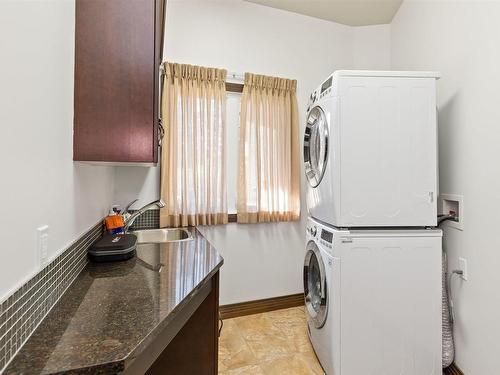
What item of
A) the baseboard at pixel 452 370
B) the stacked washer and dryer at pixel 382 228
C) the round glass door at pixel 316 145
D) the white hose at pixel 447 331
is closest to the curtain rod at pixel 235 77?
the round glass door at pixel 316 145

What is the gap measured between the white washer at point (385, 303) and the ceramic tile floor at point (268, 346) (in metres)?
0.35

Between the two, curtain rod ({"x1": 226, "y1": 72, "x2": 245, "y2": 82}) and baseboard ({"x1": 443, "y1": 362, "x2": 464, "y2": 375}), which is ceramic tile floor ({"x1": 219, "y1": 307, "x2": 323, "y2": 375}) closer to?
baseboard ({"x1": 443, "y1": 362, "x2": 464, "y2": 375})

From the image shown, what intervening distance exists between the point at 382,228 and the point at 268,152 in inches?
50.3

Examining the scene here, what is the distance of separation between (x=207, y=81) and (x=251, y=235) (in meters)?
1.53

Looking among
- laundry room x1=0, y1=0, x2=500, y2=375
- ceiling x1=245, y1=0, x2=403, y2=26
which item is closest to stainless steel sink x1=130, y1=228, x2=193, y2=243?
laundry room x1=0, y1=0, x2=500, y2=375

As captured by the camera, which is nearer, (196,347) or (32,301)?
(32,301)

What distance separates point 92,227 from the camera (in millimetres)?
1384

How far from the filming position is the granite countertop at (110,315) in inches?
22.0

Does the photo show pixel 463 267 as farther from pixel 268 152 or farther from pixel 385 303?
pixel 268 152

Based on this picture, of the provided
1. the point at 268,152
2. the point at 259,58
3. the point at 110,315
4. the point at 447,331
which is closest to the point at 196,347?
the point at 110,315

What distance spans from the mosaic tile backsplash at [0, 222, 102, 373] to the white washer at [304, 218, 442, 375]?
4.42ft

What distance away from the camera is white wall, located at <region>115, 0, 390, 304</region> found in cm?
234

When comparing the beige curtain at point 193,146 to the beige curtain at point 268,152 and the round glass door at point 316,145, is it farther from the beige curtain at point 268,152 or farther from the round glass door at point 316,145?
the round glass door at point 316,145

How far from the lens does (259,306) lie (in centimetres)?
253
